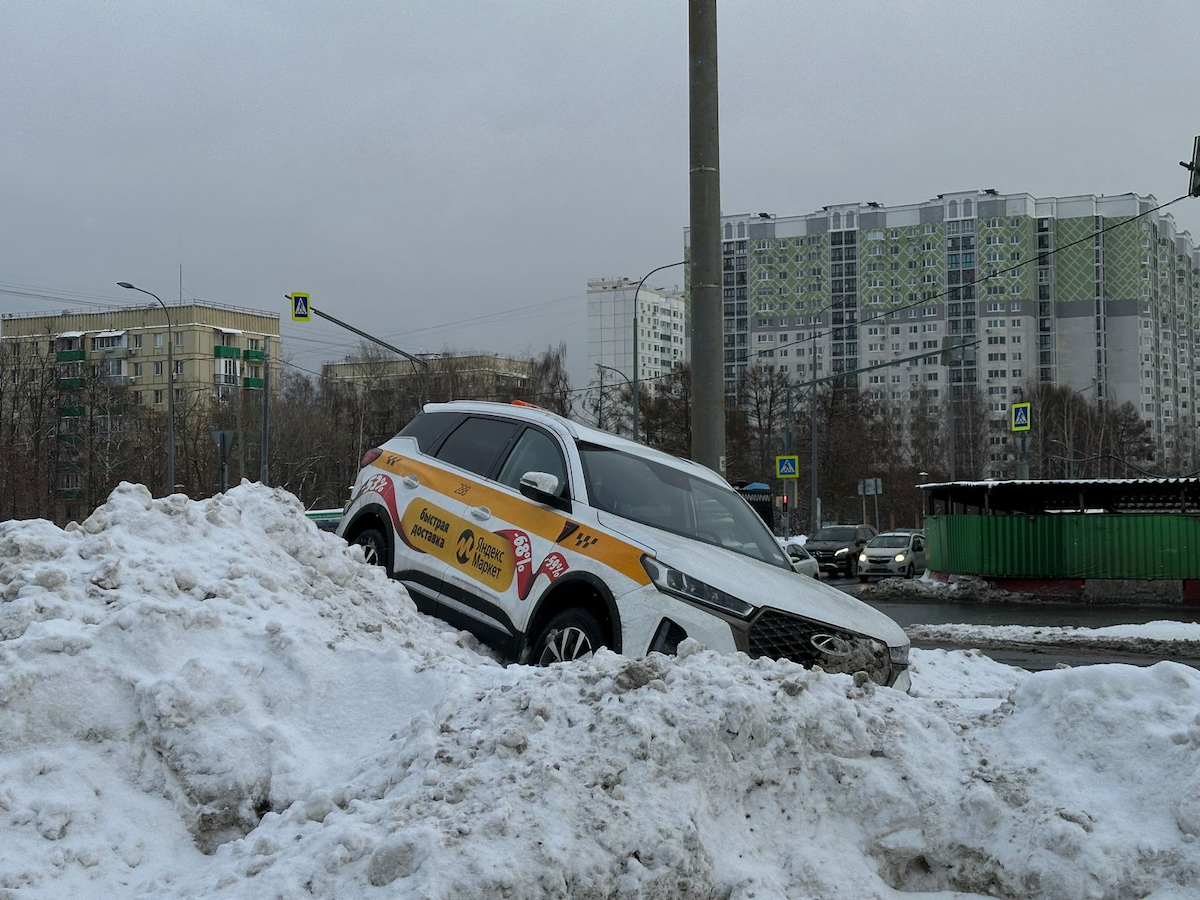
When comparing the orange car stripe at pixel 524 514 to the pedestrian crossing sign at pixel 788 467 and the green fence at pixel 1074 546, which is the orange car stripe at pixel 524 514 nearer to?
the green fence at pixel 1074 546

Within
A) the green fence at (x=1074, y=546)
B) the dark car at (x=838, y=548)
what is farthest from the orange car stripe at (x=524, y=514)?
the dark car at (x=838, y=548)

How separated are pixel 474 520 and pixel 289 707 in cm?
279

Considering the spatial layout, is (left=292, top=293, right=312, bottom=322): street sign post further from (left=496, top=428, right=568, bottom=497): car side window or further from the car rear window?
(left=496, top=428, right=568, bottom=497): car side window

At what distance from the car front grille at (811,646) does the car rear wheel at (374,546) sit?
3.27 metres

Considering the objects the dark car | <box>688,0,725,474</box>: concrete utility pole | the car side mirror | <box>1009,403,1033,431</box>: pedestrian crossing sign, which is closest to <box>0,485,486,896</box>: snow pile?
the car side mirror

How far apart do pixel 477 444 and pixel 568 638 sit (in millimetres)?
2253

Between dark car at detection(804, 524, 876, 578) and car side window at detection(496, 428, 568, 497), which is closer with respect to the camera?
car side window at detection(496, 428, 568, 497)

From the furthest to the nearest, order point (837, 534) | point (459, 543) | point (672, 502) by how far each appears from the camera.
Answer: point (837, 534) < point (459, 543) < point (672, 502)

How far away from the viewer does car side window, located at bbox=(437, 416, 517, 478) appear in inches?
330

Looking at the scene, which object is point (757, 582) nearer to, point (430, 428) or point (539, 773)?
point (539, 773)

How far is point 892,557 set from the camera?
107ft

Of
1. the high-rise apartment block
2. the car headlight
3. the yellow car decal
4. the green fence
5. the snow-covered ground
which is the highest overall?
the high-rise apartment block

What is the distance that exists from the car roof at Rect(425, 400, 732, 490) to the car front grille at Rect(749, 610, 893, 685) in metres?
2.09

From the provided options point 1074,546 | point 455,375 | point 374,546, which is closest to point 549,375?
point 455,375
